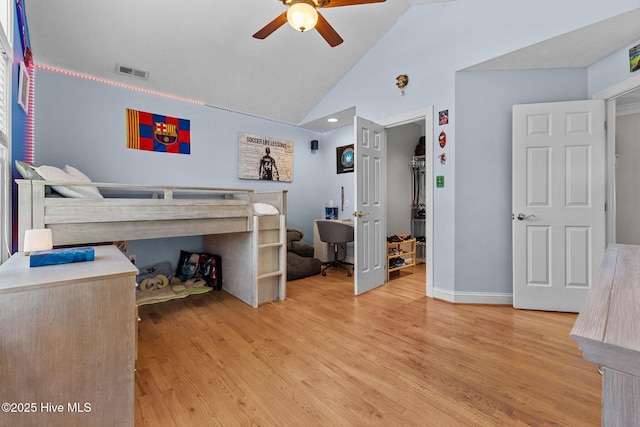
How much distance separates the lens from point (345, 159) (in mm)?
4887

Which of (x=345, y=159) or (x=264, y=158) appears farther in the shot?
(x=345, y=159)

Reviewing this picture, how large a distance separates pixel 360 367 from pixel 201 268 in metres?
2.45

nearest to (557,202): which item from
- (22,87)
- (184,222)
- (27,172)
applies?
(184,222)

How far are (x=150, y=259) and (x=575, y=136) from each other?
185 inches

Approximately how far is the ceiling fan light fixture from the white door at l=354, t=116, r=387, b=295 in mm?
1243

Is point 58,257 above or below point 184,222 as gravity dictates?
below

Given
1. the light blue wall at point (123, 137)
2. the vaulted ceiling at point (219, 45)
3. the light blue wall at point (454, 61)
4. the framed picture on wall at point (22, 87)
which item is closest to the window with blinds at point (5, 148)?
the framed picture on wall at point (22, 87)

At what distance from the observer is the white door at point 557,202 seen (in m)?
2.62

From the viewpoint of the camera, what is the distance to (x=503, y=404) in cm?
147

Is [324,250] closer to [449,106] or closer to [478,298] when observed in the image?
[478,298]

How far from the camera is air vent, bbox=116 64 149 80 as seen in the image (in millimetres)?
3052

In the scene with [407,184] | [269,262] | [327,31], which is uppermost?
[327,31]

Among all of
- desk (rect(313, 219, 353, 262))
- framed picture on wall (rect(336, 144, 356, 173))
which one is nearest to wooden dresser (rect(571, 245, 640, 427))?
desk (rect(313, 219, 353, 262))

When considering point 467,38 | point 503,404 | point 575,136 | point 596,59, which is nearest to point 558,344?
point 503,404
